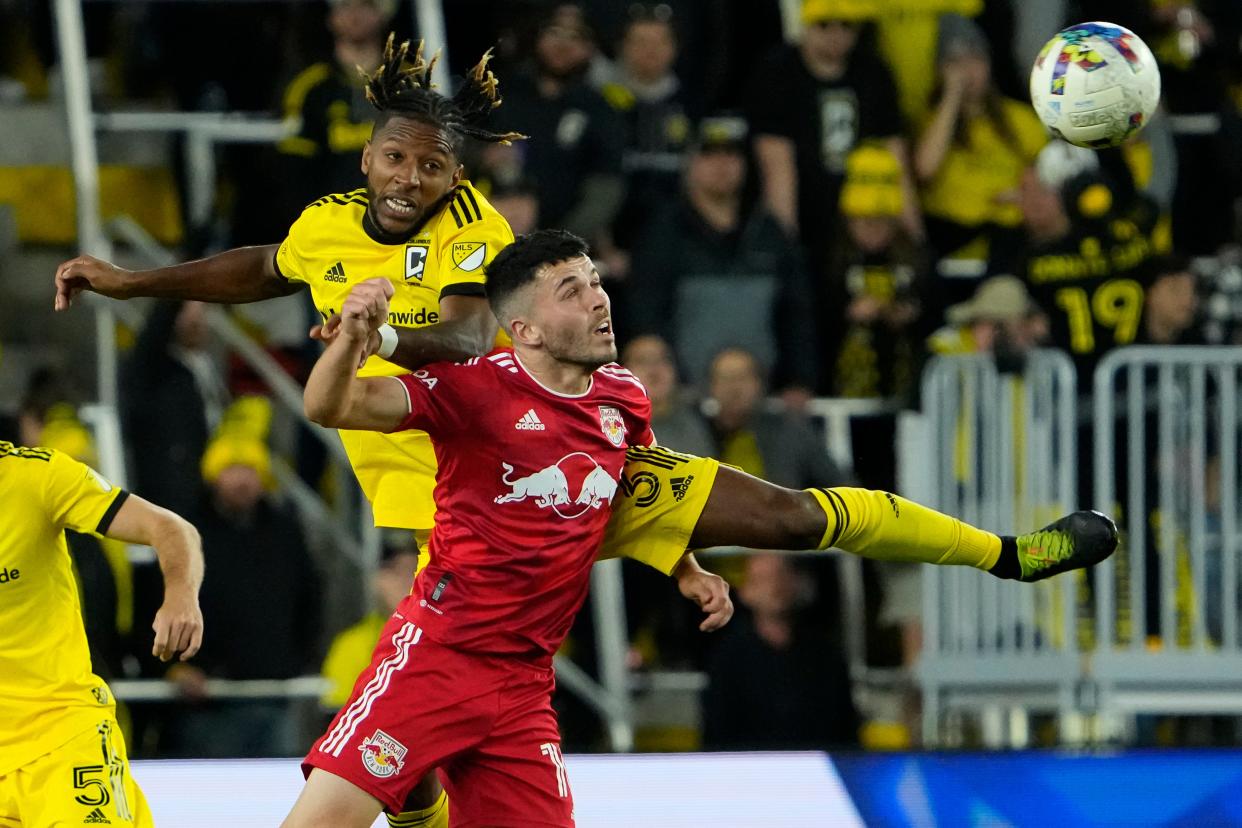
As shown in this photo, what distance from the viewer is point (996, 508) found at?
873 centimetres

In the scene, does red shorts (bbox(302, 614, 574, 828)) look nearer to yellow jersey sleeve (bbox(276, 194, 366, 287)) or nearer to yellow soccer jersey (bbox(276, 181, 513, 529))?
yellow soccer jersey (bbox(276, 181, 513, 529))

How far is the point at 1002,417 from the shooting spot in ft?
28.8

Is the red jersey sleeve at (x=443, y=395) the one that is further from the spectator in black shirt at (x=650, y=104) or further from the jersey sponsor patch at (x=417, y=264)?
the spectator in black shirt at (x=650, y=104)

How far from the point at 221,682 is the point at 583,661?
1535 mm

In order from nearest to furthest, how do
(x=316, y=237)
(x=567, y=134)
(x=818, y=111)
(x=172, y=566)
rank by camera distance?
(x=172, y=566), (x=316, y=237), (x=567, y=134), (x=818, y=111)

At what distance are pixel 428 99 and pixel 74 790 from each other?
2.05 m

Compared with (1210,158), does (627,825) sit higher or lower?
lower

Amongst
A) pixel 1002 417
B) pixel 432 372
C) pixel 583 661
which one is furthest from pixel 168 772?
pixel 1002 417

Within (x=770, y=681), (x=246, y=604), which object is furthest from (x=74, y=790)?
(x=770, y=681)

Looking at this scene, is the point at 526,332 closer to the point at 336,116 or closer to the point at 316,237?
the point at 316,237

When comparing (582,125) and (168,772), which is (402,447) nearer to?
(168,772)

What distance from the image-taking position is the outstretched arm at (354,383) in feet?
16.8

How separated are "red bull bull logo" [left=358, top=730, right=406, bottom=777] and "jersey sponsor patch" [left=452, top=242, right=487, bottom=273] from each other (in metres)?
1.23

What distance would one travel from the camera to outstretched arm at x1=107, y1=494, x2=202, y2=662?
5.26 m
